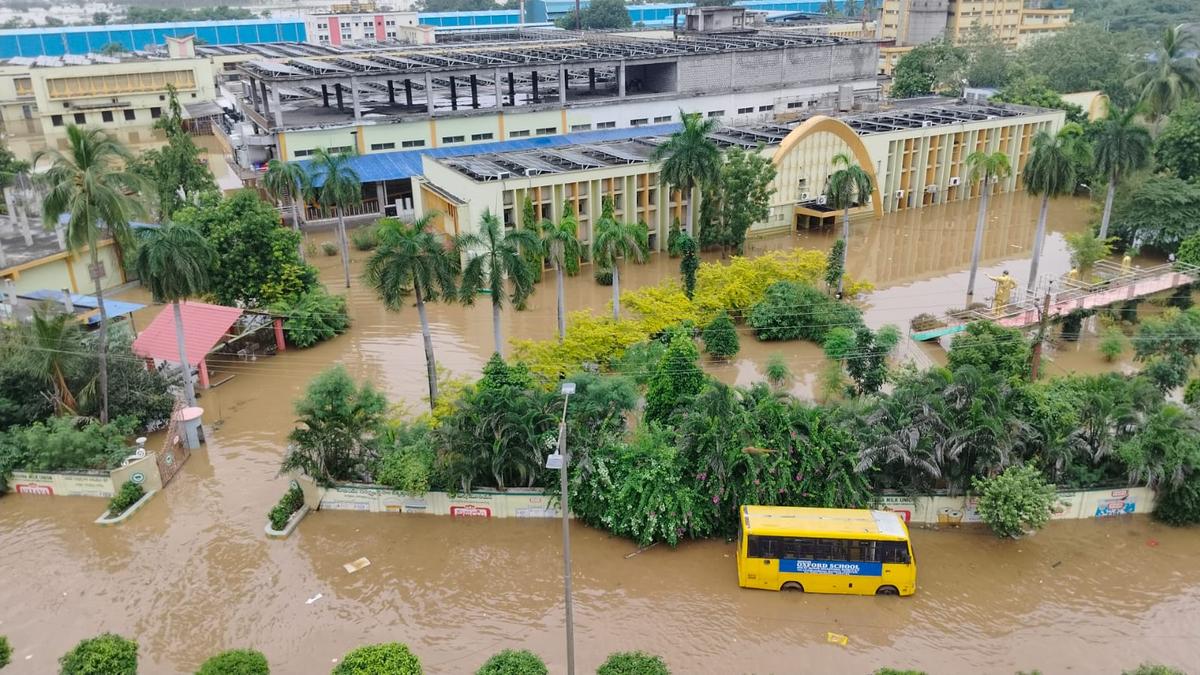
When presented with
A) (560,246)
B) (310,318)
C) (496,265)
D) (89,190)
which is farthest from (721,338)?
(89,190)

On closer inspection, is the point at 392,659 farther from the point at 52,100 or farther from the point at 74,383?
the point at 52,100

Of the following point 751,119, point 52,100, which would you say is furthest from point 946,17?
point 52,100

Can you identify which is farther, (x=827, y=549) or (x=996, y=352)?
(x=996, y=352)

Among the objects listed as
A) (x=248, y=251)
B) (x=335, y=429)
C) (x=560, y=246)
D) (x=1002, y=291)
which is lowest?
(x=1002, y=291)

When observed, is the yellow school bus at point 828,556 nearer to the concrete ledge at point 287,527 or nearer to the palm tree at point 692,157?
the concrete ledge at point 287,527

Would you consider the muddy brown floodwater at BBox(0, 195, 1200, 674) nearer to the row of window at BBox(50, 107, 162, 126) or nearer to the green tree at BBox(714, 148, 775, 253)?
the green tree at BBox(714, 148, 775, 253)

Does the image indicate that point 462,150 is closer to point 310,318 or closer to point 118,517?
point 310,318
